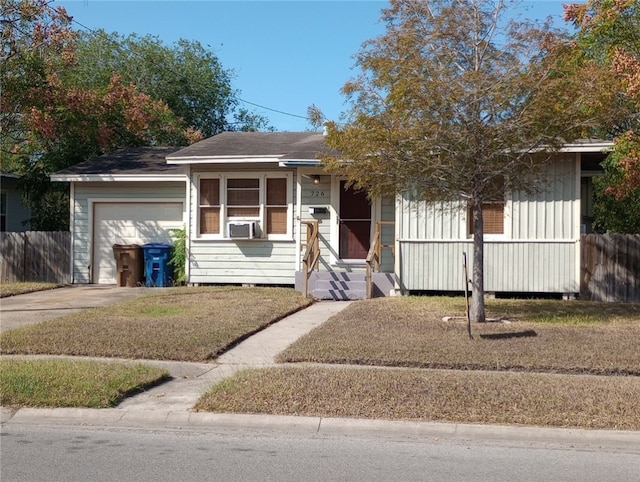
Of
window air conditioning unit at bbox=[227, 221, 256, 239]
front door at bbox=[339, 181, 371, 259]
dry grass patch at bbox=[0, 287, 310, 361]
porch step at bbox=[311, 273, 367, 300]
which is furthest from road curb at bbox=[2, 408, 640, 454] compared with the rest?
front door at bbox=[339, 181, 371, 259]

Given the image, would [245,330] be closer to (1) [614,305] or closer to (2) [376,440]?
(2) [376,440]

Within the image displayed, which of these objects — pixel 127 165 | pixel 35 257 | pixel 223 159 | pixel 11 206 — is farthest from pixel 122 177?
pixel 11 206

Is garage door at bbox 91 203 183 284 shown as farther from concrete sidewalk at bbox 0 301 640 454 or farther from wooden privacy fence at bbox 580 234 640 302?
concrete sidewalk at bbox 0 301 640 454

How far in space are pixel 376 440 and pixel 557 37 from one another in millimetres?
7120

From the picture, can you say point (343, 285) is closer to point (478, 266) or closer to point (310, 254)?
point (310, 254)

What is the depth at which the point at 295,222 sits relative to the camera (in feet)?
56.5

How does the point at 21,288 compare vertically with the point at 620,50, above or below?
below

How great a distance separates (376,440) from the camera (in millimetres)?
6785

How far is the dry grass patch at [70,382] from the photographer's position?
770cm

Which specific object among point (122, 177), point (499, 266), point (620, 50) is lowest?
point (499, 266)

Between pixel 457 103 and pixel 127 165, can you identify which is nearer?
pixel 457 103

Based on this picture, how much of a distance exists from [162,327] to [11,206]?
17.4 metres

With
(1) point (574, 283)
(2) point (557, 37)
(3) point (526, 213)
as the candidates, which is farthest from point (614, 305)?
(2) point (557, 37)

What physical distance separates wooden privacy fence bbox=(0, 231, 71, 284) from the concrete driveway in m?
1.07
